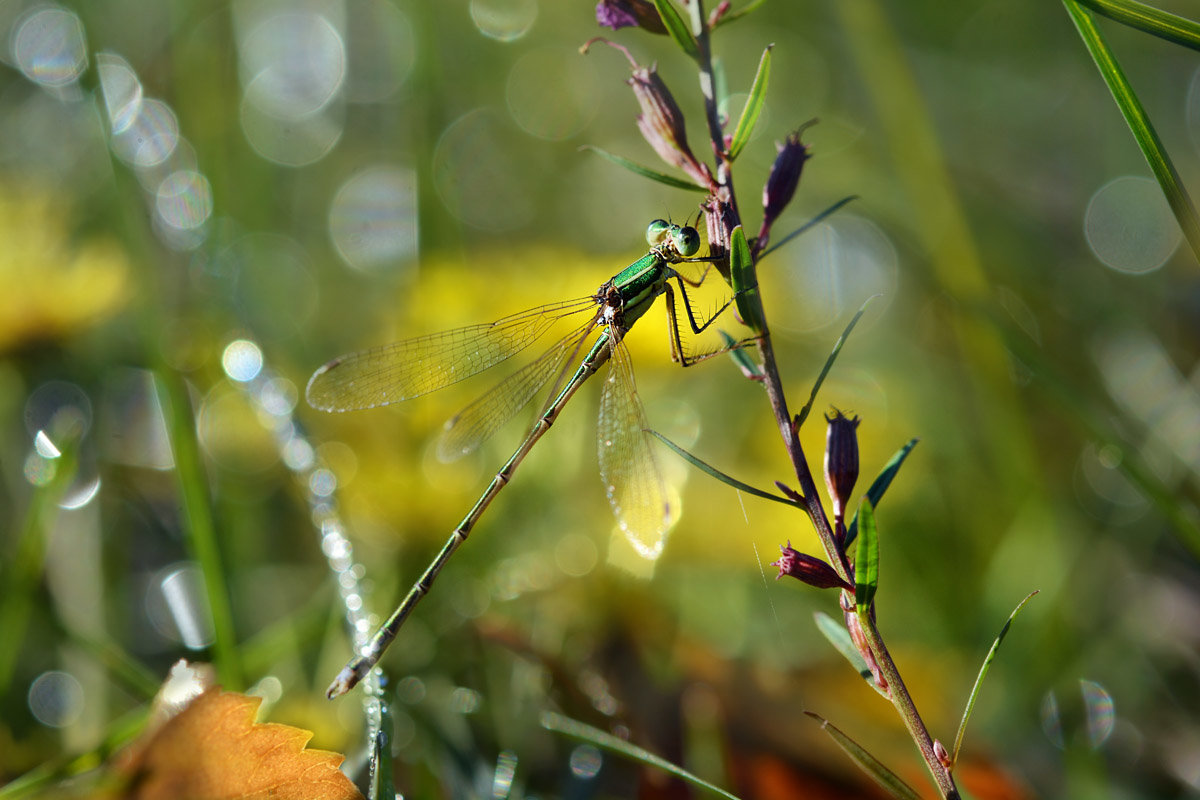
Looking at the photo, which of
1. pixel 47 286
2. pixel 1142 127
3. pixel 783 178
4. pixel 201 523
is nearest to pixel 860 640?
pixel 783 178

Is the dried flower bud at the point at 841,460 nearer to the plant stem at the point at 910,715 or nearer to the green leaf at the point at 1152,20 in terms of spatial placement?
the plant stem at the point at 910,715

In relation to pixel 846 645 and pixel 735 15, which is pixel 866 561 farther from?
pixel 735 15

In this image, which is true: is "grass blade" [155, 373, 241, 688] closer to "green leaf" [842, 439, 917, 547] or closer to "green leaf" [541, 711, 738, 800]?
"green leaf" [541, 711, 738, 800]

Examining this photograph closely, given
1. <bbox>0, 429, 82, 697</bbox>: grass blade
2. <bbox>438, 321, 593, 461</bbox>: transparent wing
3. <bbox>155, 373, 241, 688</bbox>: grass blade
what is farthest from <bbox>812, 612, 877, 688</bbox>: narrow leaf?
<bbox>0, 429, 82, 697</bbox>: grass blade

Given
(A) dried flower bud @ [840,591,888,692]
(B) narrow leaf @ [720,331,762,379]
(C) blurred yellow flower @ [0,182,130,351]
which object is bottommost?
(A) dried flower bud @ [840,591,888,692]

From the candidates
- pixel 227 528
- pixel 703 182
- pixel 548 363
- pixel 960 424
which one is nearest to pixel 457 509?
pixel 548 363

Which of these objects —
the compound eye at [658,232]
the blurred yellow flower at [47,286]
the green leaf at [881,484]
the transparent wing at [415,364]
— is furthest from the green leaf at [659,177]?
the blurred yellow flower at [47,286]
